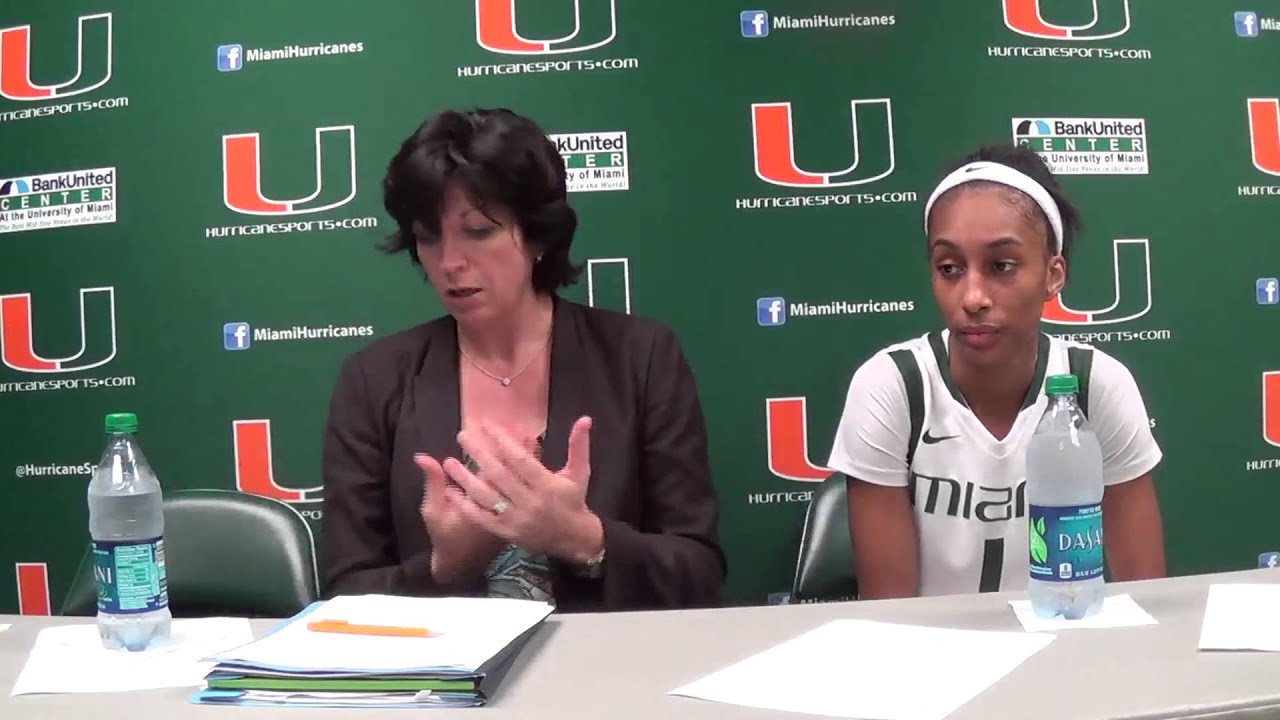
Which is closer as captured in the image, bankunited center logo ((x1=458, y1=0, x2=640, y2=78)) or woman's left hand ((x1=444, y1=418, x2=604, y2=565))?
woman's left hand ((x1=444, y1=418, x2=604, y2=565))

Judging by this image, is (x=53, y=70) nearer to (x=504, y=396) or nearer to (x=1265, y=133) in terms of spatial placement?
(x=504, y=396)

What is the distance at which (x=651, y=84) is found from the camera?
2.30m

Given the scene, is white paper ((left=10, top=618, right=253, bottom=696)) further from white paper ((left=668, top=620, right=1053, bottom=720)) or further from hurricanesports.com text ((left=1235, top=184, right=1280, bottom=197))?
hurricanesports.com text ((left=1235, top=184, right=1280, bottom=197))

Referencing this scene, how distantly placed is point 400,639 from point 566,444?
67 centimetres

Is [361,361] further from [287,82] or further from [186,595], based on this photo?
[287,82]

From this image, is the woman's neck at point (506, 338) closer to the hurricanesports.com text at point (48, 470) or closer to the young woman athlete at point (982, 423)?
the young woman athlete at point (982, 423)

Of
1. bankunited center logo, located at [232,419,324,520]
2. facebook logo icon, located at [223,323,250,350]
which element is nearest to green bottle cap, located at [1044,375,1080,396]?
bankunited center logo, located at [232,419,324,520]

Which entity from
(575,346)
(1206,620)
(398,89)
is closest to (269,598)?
(575,346)

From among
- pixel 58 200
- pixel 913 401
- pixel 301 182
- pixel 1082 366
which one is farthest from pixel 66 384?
pixel 1082 366

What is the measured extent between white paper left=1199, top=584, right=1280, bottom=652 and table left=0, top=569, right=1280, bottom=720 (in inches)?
0.6

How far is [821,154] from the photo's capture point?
7.58 ft

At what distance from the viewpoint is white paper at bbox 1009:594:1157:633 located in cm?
104

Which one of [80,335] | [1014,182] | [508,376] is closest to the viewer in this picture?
[1014,182]

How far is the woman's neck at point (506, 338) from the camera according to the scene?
178 centimetres
